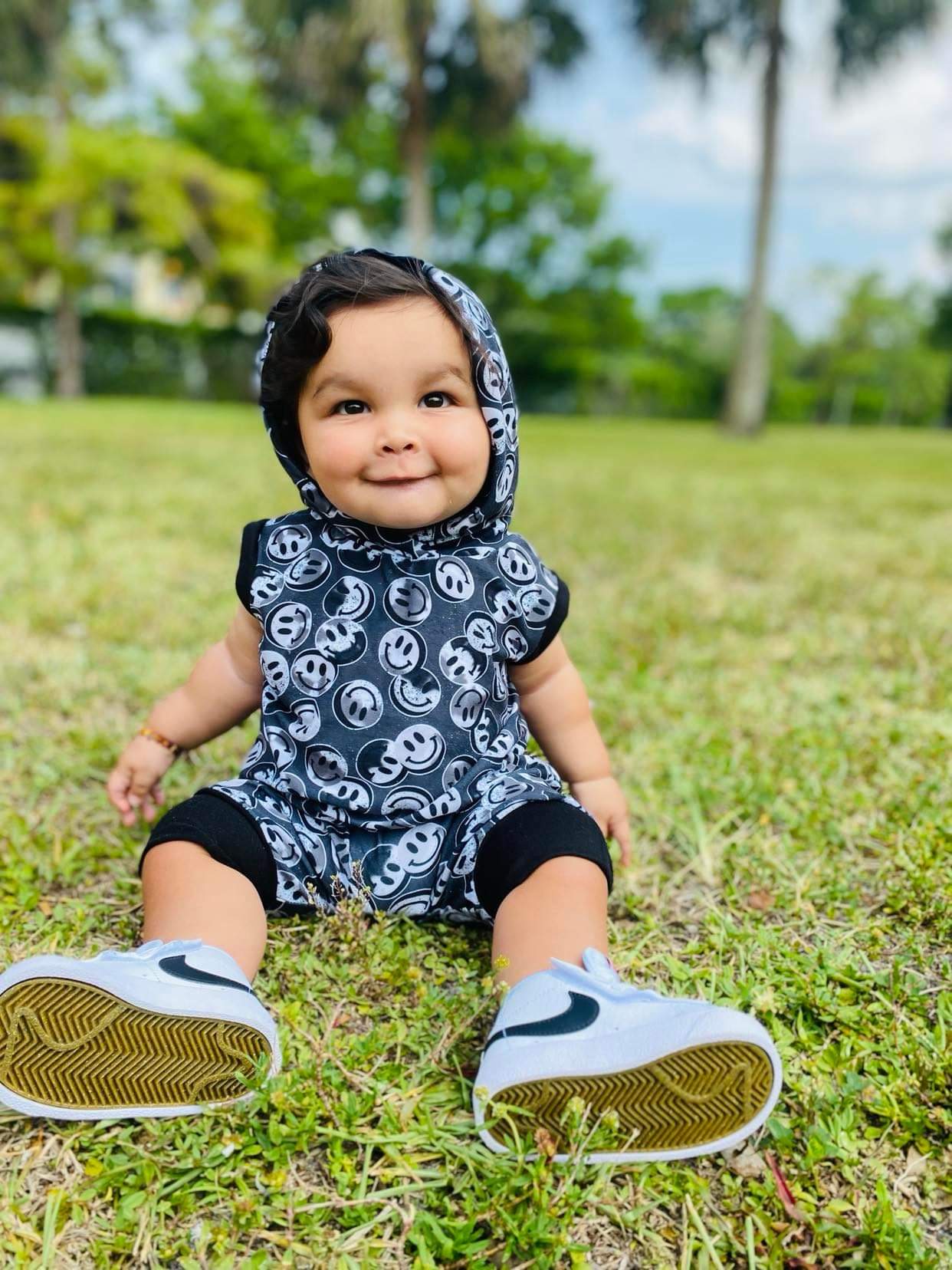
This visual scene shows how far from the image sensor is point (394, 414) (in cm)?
150

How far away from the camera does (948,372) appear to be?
166 feet

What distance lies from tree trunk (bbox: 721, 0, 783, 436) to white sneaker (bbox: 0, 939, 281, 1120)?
15.6 meters

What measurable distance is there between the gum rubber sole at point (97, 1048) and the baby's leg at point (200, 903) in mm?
187

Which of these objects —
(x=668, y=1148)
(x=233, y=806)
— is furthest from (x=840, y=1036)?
(x=233, y=806)

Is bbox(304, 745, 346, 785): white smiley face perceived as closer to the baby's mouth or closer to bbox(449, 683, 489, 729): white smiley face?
bbox(449, 683, 489, 729): white smiley face

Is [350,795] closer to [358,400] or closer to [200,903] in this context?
[200,903]

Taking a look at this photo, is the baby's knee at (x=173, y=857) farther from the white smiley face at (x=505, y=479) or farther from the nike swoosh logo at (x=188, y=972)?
the white smiley face at (x=505, y=479)

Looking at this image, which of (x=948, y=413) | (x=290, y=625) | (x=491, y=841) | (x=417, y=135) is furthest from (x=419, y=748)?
(x=948, y=413)

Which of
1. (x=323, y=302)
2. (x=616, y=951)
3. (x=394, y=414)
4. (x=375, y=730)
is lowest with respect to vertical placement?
(x=616, y=951)

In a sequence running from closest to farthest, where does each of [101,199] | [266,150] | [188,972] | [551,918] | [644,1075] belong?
[644,1075] → [188,972] → [551,918] → [101,199] → [266,150]

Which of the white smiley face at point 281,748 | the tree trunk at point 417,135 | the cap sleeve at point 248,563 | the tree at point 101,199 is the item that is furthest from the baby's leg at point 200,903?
the tree at point 101,199

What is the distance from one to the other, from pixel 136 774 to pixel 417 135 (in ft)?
55.3

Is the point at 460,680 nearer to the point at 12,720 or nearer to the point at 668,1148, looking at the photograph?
the point at 668,1148

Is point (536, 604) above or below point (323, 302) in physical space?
below
